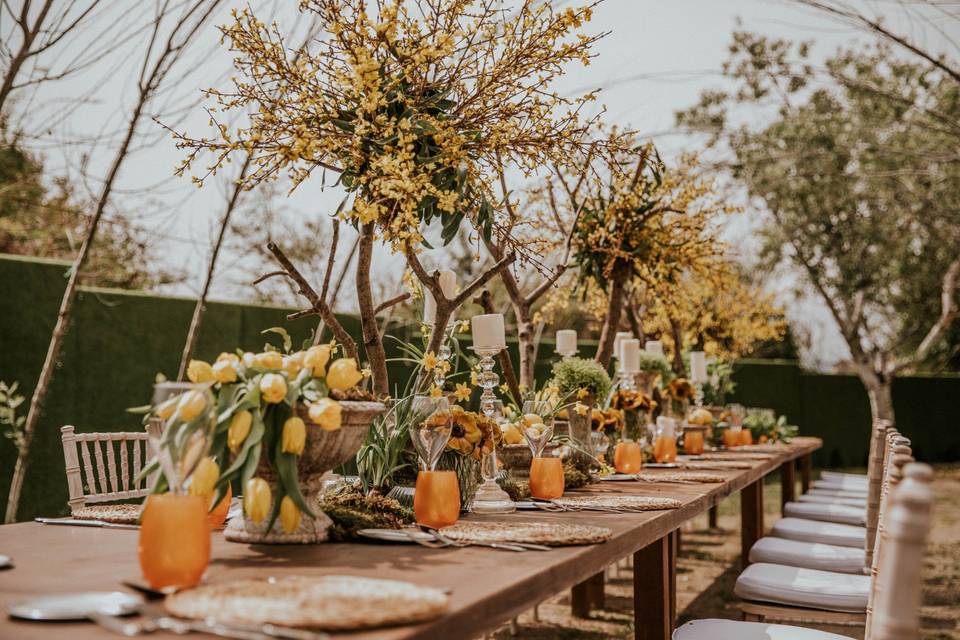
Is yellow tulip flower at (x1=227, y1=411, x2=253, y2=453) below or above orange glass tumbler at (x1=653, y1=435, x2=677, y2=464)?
above

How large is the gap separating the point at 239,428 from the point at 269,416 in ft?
0.20

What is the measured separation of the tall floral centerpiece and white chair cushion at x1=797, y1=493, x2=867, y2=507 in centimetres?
398

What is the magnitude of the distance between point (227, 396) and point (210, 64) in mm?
2624

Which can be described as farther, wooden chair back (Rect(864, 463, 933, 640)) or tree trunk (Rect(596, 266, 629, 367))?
tree trunk (Rect(596, 266, 629, 367))

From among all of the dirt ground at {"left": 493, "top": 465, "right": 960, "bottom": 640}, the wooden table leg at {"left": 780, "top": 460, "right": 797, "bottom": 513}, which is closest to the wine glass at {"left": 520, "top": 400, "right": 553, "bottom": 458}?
the dirt ground at {"left": 493, "top": 465, "right": 960, "bottom": 640}

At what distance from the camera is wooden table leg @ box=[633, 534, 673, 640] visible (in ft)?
7.51

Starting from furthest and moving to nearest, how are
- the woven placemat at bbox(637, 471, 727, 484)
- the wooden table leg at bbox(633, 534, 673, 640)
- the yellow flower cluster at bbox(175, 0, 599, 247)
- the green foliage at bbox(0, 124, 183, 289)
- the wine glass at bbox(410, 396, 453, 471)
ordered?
1. the green foliage at bbox(0, 124, 183, 289)
2. the woven placemat at bbox(637, 471, 727, 484)
3. the wooden table leg at bbox(633, 534, 673, 640)
4. the yellow flower cluster at bbox(175, 0, 599, 247)
5. the wine glass at bbox(410, 396, 453, 471)

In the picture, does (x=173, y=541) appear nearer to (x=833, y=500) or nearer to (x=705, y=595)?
(x=705, y=595)

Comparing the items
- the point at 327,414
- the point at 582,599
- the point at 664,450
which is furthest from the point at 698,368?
the point at 327,414

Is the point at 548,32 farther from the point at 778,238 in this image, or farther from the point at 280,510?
the point at 778,238

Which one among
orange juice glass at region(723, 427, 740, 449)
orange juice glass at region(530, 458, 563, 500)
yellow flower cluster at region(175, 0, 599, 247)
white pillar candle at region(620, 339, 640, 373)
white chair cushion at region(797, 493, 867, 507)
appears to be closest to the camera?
yellow flower cluster at region(175, 0, 599, 247)

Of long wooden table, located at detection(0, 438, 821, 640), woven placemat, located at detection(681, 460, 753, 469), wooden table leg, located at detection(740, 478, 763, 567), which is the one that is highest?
long wooden table, located at detection(0, 438, 821, 640)

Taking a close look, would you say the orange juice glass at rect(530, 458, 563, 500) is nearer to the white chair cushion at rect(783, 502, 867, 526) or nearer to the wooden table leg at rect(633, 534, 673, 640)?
the wooden table leg at rect(633, 534, 673, 640)

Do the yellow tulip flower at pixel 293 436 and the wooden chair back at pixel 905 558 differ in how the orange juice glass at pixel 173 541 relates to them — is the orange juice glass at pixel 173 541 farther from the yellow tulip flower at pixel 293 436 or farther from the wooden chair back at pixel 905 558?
the wooden chair back at pixel 905 558
